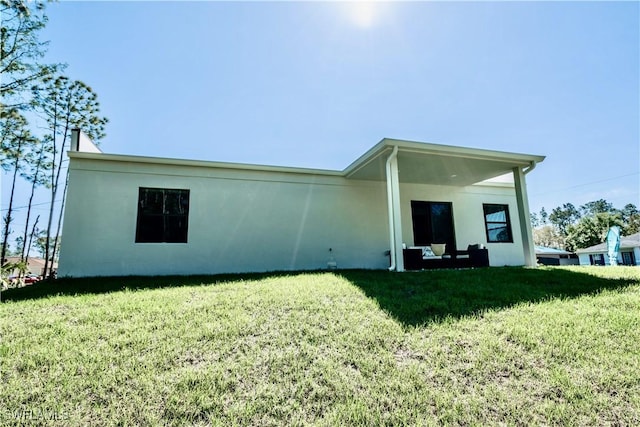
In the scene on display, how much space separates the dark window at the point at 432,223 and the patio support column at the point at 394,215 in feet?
11.2

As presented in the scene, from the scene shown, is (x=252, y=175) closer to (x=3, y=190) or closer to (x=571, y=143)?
(x=3, y=190)

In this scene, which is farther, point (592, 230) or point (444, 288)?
point (592, 230)

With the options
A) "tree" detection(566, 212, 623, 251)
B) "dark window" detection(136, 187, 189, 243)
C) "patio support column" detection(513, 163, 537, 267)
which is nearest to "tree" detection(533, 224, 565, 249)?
"tree" detection(566, 212, 623, 251)

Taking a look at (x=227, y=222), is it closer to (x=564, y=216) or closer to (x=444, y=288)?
(x=444, y=288)

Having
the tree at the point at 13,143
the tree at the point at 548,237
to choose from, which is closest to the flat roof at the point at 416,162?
the tree at the point at 13,143

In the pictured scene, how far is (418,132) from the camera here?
408 inches

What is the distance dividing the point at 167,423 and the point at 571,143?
66.8 feet

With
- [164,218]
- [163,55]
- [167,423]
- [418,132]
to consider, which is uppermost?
[163,55]

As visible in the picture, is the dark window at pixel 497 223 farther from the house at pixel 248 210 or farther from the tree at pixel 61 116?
the tree at pixel 61 116

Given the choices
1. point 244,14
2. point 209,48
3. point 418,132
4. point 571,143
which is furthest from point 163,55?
point 571,143

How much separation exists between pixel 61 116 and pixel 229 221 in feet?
27.1

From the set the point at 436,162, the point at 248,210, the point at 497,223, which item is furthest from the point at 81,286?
the point at 497,223

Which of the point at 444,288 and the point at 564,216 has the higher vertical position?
the point at 564,216

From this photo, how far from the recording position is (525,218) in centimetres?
774
